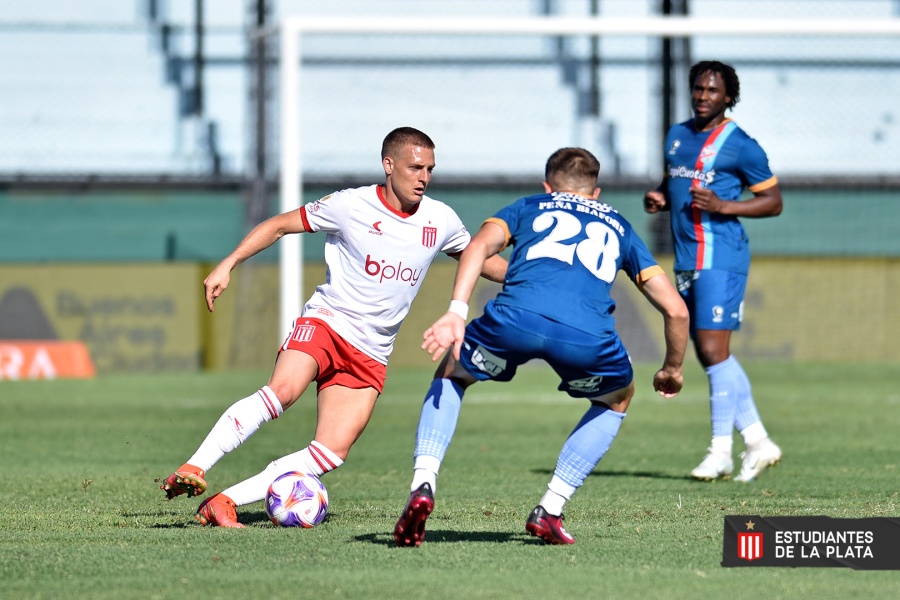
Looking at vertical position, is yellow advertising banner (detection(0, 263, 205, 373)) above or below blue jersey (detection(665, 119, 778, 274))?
below

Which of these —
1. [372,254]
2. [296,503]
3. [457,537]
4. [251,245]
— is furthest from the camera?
[372,254]

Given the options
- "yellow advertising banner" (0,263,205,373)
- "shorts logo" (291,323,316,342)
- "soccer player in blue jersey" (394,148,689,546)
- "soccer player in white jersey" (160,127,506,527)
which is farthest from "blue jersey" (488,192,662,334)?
"yellow advertising banner" (0,263,205,373)

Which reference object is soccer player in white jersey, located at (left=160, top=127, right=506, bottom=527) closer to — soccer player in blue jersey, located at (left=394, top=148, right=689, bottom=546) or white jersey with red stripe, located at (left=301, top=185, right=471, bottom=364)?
white jersey with red stripe, located at (left=301, top=185, right=471, bottom=364)

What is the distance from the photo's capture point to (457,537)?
5.63 m

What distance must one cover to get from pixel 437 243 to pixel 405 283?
0.24m

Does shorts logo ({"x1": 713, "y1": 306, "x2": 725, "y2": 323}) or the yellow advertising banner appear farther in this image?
the yellow advertising banner

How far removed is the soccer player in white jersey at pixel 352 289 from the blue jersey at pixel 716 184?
212 cm

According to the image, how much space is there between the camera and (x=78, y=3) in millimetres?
22734

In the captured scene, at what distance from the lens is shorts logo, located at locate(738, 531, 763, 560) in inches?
190

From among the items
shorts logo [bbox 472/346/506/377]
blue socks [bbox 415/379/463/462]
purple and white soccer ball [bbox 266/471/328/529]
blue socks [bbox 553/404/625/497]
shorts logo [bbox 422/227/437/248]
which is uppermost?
shorts logo [bbox 422/227/437/248]

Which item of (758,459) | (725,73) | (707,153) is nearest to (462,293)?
(758,459)

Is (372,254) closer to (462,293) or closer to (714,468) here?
(462,293)

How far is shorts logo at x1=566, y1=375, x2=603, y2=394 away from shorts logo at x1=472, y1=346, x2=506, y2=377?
31 cm

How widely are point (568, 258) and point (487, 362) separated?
0.52 metres
